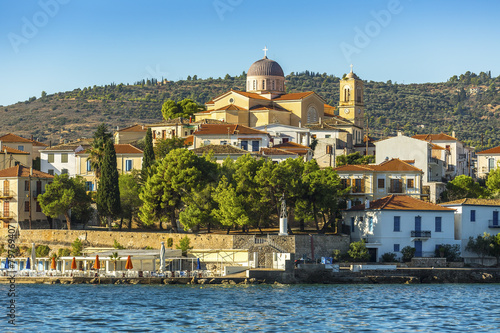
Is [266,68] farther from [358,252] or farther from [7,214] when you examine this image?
[358,252]

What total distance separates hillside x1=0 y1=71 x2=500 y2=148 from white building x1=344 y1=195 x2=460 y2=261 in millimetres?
89346

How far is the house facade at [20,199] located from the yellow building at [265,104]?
2685cm

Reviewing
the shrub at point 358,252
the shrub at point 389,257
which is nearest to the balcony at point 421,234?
the shrub at point 389,257

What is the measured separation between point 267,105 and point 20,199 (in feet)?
110

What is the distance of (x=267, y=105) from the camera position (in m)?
93.2

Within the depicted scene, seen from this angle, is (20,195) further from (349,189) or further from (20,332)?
(20,332)

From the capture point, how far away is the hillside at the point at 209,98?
525 feet

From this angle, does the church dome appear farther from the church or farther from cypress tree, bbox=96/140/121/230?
cypress tree, bbox=96/140/121/230

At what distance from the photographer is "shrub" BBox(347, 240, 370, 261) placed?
5856 cm

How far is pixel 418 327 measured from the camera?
3744 centimetres

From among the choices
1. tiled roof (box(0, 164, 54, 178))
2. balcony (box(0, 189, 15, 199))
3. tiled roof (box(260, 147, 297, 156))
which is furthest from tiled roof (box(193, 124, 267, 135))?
balcony (box(0, 189, 15, 199))

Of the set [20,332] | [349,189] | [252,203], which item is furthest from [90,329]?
[349,189]

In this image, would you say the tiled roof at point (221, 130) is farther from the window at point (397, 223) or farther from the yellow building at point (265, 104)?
the window at point (397, 223)

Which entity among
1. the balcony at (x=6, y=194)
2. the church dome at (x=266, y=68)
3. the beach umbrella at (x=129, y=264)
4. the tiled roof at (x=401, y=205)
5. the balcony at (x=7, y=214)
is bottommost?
the beach umbrella at (x=129, y=264)
